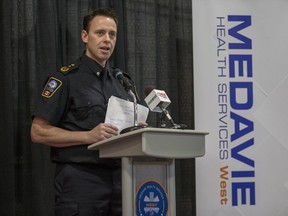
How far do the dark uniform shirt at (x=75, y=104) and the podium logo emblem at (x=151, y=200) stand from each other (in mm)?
392

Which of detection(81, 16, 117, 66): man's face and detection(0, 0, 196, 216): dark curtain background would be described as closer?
detection(81, 16, 117, 66): man's face

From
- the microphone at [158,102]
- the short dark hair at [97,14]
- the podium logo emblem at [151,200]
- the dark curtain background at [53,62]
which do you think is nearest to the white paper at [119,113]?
the microphone at [158,102]

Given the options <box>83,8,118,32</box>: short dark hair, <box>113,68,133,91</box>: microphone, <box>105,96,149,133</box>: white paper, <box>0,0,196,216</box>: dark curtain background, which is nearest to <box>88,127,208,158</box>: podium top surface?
<box>105,96,149,133</box>: white paper

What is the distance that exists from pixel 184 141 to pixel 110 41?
759 millimetres

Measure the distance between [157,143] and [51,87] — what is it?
0.74m

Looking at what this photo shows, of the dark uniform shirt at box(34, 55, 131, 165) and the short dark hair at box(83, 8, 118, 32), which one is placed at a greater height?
the short dark hair at box(83, 8, 118, 32)

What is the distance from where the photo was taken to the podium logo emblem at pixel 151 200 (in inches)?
74.8

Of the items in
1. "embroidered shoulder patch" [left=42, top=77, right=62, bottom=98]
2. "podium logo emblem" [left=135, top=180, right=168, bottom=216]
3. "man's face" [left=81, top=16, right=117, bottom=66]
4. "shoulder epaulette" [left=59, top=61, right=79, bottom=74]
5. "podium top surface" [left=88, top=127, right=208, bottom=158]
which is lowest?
"podium logo emblem" [left=135, top=180, right=168, bottom=216]

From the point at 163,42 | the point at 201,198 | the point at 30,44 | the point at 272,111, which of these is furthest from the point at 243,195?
the point at 30,44

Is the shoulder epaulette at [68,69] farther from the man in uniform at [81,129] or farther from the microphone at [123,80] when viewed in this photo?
the microphone at [123,80]

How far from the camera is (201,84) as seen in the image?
320cm

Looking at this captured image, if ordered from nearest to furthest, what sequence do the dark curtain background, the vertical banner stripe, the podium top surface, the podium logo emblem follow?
the podium top surface, the podium logo emblem, the dark curtain background, the vertical banner stripe

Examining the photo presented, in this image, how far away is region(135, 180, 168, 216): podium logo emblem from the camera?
6.23 feet

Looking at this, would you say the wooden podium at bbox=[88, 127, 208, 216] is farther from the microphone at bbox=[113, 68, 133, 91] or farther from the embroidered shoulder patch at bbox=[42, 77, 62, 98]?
the embroidered shoulder patch at bbox=[42, 77, 62, 98]
